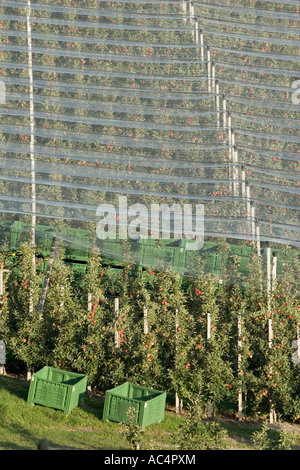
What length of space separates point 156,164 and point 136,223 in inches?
68.0

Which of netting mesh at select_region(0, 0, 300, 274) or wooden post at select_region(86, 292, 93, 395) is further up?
netting mesh at select_region(0, 0, 300, 274)

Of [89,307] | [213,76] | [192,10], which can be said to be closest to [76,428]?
[89,307]

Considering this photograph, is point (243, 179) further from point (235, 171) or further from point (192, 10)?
point (192, 10)

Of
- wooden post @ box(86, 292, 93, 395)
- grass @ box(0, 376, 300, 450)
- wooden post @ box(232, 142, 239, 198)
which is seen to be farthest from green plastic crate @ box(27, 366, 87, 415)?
wooden post @ box(232, 142, 239, 198)

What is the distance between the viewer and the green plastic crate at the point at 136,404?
16.3m

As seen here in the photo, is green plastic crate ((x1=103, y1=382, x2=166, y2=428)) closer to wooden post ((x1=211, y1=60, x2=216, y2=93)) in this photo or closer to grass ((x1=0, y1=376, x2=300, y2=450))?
grass ((x1=0, y1=376, x2=300, y2=450))

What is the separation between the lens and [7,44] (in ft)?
71.2

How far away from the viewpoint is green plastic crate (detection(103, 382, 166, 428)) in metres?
16.3

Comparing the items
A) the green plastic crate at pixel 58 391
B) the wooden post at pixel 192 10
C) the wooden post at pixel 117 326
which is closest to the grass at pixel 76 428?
the green plastic crate at pixel 58 391

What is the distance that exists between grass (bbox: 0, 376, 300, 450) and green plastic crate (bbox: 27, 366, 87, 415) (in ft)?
0.39

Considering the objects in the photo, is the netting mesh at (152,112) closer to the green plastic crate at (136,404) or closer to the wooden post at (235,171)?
the wooden post at (235,171)

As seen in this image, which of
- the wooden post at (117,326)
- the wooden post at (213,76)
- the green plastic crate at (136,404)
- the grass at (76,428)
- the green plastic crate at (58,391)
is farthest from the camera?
the wooden post at (213,76)

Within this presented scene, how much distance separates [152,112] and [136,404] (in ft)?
24.7

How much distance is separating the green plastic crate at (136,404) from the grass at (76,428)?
0.16 metres
